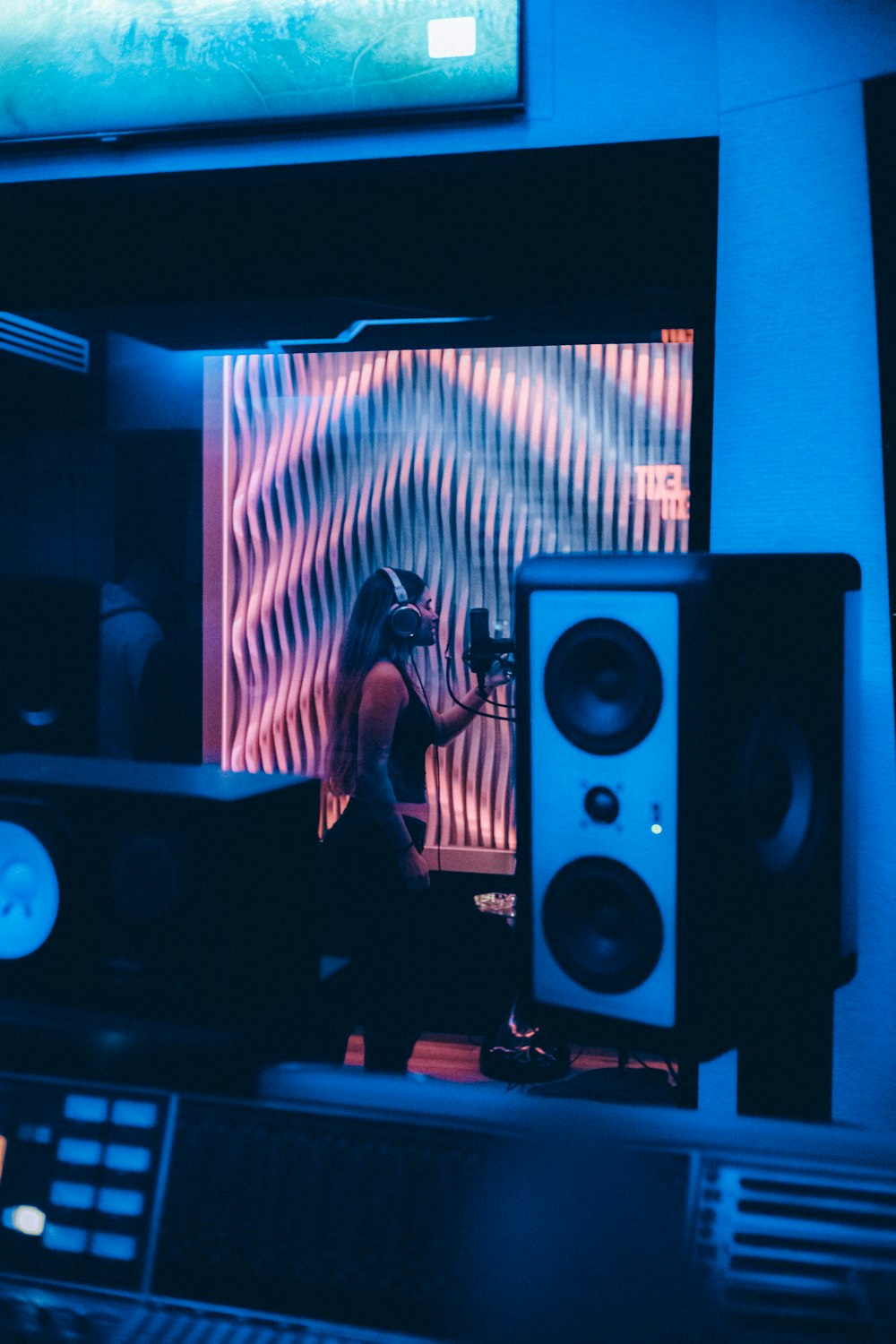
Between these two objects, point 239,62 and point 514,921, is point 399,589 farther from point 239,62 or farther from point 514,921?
point 514,921

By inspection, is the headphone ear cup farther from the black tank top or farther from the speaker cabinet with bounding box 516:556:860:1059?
the speaker cabinet with bounding box 516:556:860:1059

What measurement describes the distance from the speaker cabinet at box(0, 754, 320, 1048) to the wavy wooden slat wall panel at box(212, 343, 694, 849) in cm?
356

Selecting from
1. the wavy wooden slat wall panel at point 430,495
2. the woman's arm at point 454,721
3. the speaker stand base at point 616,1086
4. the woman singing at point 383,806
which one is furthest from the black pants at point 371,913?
the wavy wooden slat wall panel at point 430,495

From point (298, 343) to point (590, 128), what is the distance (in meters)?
3.38

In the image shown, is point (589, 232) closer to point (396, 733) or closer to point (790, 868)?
point (790, 868)

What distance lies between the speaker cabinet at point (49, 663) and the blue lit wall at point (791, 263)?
3.20 ft

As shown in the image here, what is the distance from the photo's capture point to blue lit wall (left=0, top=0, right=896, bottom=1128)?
158 centimetres

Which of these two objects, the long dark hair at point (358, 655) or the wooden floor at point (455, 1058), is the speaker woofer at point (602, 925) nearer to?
the long dark hair at point (358, 655)

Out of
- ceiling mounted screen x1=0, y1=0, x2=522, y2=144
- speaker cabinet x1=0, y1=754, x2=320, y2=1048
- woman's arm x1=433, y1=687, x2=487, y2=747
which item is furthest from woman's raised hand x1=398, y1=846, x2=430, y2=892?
ceiling mounted screen x1=0, y1=0, x2=522, y2=144

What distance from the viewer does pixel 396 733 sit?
297cm

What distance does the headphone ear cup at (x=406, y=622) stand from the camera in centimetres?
295

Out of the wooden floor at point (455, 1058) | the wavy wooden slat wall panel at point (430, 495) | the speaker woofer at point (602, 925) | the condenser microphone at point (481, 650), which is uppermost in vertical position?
the wavy wooden slat wall panel at point (430, 495)

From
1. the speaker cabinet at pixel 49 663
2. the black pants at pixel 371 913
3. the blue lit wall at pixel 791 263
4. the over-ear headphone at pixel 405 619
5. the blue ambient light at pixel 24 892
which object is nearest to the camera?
the blue ambient light at pixel 24 892

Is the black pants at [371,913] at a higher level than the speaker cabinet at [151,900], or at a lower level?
lower
